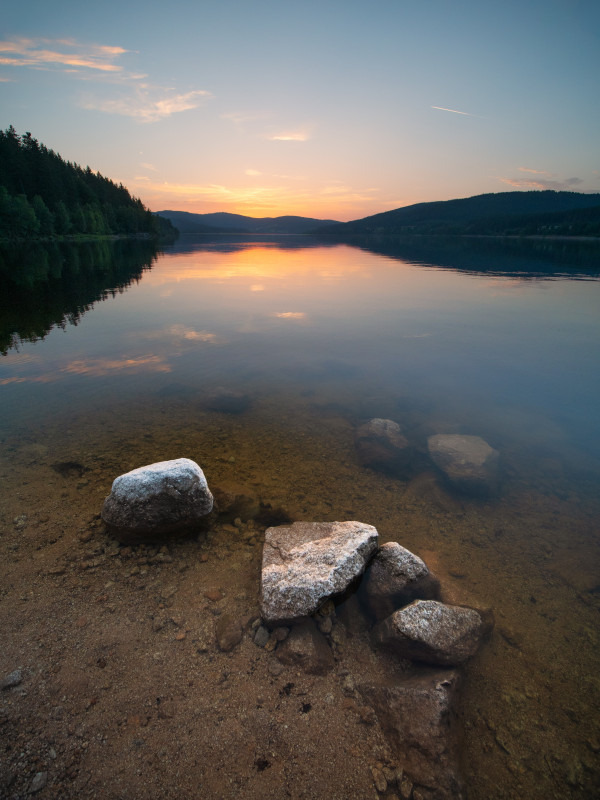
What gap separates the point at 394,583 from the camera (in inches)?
247

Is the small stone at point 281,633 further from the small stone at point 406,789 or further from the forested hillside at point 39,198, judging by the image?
the forested hillside at point 39,198

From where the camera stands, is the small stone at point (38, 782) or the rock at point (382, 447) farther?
the rock at point (382, 447)

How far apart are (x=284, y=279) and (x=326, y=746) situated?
171ft

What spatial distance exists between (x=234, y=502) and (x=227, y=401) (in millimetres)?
6266

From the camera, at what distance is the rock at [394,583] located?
246 inches

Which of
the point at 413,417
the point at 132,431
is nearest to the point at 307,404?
the point at 413,417

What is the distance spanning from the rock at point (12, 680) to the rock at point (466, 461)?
9.52m

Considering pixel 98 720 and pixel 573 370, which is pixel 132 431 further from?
pixel 573 370

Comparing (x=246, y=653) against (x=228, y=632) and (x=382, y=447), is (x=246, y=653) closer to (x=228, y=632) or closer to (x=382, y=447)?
(x=228, y=632)

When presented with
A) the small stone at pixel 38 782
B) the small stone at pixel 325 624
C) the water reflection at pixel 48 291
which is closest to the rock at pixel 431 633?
the small stone at pixel 325 624

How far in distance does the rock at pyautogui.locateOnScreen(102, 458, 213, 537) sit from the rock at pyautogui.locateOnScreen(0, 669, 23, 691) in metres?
2.70

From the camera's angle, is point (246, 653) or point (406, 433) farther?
point (406, 433)

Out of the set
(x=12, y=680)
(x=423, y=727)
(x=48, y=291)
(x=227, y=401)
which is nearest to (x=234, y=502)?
(x=12, y=680)

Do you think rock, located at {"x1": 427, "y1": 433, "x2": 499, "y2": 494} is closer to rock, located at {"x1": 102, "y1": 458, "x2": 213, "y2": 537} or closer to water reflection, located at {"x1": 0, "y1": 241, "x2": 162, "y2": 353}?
rock, located at {"x1": 102, "y1": 458, "x2": 213, "y2": 537}
